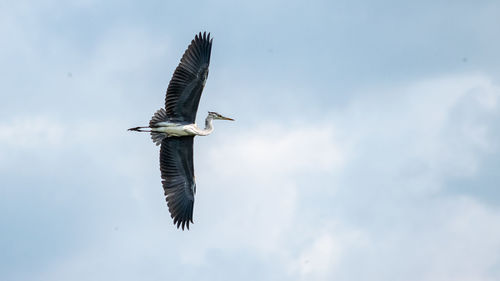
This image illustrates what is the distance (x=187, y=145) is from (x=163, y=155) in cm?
82

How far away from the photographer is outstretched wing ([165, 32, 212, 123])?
28.6 m

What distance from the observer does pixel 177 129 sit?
29250 millimetres

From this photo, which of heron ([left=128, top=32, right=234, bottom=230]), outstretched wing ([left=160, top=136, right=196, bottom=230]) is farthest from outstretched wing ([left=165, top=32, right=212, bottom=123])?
outstretched wing ([left=160, top=136, right=196, bottom=230])

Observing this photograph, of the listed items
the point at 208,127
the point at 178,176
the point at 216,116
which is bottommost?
the point at 178,176

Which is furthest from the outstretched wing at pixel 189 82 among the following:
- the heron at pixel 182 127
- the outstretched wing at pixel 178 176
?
the outstretched wing at pixel 178 176

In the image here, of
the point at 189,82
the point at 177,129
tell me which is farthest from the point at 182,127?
the point at 189,82

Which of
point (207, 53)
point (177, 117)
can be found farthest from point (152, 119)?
point (207, 53)

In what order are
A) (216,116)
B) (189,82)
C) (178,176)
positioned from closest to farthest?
(189,82) < (178,176) < (216,116)

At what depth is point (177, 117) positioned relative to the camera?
29.2m

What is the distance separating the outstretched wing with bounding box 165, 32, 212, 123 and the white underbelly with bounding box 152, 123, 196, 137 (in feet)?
0.64

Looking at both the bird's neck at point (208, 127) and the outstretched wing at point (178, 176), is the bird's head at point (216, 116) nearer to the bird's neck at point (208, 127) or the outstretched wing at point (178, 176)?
the bird's neck at point (208, 127)

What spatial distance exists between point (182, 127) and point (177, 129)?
17cm

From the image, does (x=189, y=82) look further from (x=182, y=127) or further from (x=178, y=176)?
(x=178, y=176)

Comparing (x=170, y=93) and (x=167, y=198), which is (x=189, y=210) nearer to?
(x=167, y=198)
